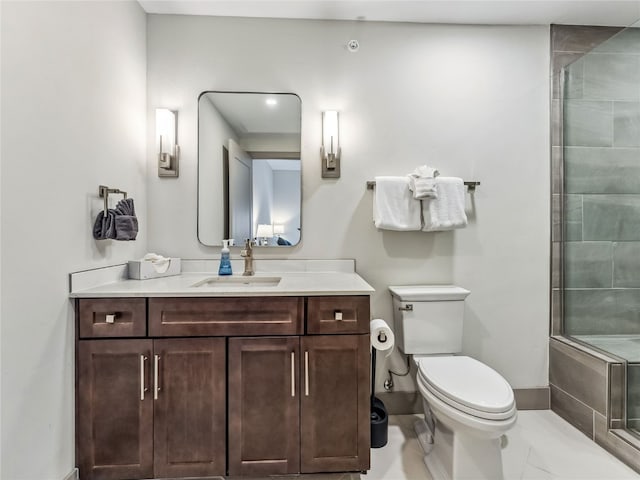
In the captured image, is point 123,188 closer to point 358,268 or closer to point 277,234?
point 277,234

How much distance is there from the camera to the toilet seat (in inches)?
49.4

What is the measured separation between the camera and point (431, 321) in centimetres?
180

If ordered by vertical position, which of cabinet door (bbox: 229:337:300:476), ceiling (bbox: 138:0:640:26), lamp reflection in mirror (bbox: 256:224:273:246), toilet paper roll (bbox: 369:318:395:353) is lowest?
cabinet door (bbox: 229:337:300:476)

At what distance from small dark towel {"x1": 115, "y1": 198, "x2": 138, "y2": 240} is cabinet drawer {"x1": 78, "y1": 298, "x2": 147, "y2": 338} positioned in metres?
0.31

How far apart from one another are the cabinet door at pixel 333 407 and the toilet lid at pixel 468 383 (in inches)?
13.0

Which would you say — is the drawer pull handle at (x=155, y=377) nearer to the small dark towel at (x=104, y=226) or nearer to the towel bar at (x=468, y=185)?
the small dark towel at (x=104, y=226)

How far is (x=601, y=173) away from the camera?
193 centimetres

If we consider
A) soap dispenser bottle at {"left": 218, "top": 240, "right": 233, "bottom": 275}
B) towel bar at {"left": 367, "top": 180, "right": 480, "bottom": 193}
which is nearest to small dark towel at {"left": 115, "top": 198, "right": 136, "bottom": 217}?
soap dispenser bottle at {"left": 218, "top": 240, "right": 233, "bottom": 275}

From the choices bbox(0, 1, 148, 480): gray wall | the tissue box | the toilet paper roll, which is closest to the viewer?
bbox(0, 1, 148, 480): gray wall

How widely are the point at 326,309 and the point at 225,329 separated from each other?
449 millimetres

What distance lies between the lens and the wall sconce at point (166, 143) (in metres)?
1.88

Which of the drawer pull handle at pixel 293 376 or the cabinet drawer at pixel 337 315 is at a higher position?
the cabinet drawer at pixel 337 315

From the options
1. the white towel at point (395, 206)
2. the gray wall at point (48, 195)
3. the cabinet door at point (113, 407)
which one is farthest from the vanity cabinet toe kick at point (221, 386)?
the white towel at point (395, 206)

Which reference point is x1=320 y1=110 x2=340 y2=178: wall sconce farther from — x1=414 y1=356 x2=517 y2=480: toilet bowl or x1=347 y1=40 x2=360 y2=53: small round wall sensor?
x1=414 y1=356 x2=517 y2=480: toilet bowl
